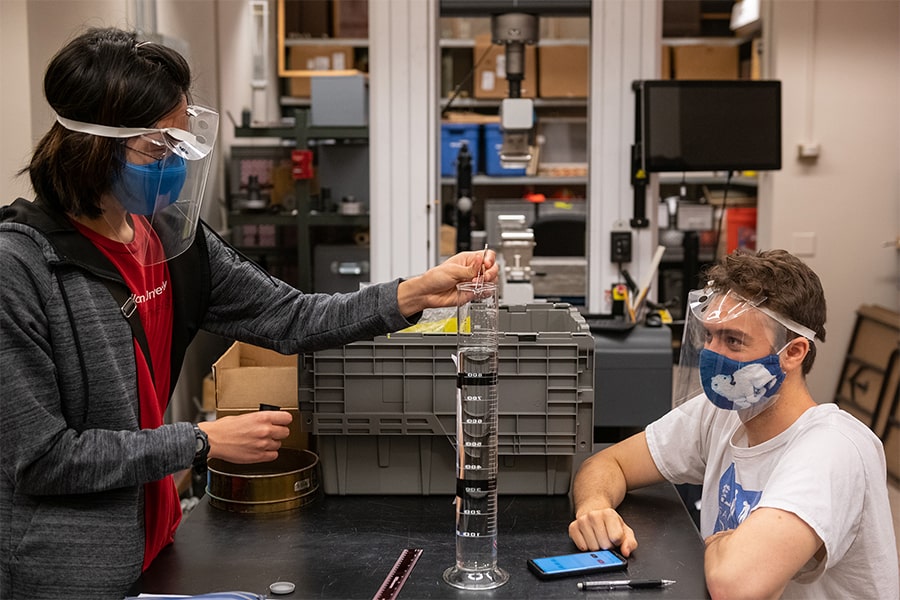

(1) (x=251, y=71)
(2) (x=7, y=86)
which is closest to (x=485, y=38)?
(1) (x=251, y=71)

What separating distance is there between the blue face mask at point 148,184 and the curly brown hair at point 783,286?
0.89m

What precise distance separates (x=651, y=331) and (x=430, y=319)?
620 mm

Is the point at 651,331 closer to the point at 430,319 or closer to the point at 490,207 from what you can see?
the point at 430,319

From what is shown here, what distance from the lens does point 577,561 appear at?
4.62 feet

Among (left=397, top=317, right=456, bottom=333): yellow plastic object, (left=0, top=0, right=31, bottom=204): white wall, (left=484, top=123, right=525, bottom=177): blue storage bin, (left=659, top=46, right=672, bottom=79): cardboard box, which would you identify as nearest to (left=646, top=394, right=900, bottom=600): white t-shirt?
(left=397, top=317, right=456, bottom=333): yellow plastic object

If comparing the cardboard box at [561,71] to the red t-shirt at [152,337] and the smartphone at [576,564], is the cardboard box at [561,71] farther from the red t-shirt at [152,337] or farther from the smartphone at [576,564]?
the smartphone at [576,564]

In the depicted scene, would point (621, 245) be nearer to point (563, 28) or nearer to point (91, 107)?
Result: point (91, 107)

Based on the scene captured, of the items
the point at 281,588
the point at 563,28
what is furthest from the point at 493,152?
the point at 281,588

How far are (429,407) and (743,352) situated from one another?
524 millimetres

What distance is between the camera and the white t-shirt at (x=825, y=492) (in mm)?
1396

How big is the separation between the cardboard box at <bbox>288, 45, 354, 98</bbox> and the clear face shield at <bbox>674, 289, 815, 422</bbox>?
4.51 m

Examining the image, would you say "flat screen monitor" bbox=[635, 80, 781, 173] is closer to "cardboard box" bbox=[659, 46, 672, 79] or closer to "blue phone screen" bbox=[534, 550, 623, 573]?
"blue phone screen" bbox=[534, 550, 623, 573]

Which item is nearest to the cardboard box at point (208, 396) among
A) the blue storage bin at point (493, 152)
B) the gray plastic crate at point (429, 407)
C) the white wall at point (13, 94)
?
the white wall at point (13, 94)

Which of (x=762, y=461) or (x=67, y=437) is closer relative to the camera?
(x=67, y=437)
